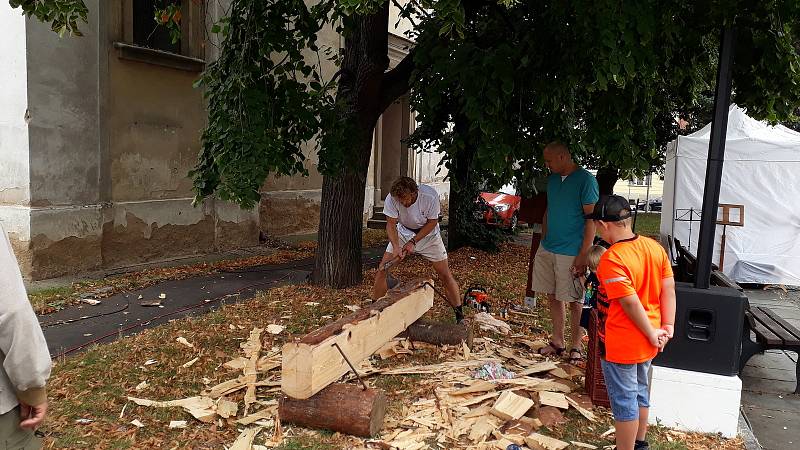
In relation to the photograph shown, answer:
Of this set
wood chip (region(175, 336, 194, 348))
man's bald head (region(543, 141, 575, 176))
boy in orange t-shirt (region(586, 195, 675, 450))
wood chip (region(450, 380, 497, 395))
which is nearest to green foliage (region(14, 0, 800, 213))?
man's bald head (region(543, 141, 575, 176))

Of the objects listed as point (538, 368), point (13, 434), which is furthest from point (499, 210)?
point (13, 434)

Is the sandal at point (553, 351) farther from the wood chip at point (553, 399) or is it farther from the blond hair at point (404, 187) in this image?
the blond hair at point (404, 187)

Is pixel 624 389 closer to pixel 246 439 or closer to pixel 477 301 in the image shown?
pixel 246 439

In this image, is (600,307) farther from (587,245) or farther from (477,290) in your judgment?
(477,290)

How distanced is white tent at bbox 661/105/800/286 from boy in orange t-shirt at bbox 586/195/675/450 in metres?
8.86

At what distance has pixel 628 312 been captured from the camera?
356cm

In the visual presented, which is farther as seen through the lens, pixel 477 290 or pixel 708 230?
pixel 477 290

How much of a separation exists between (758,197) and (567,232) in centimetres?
806

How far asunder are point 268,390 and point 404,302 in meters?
1.46

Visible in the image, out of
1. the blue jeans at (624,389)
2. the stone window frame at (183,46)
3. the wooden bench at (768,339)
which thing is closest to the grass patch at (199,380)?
the blue jeans at (624,389)

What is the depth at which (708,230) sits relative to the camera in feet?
14.7

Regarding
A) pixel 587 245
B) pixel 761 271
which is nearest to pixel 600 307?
pixel 587 245

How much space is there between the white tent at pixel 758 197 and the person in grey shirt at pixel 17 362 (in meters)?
11.6

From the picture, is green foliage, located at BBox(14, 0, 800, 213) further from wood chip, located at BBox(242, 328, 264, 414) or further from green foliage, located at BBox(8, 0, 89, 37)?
wood chip, located at BBox(242, 328, 264, 414)
